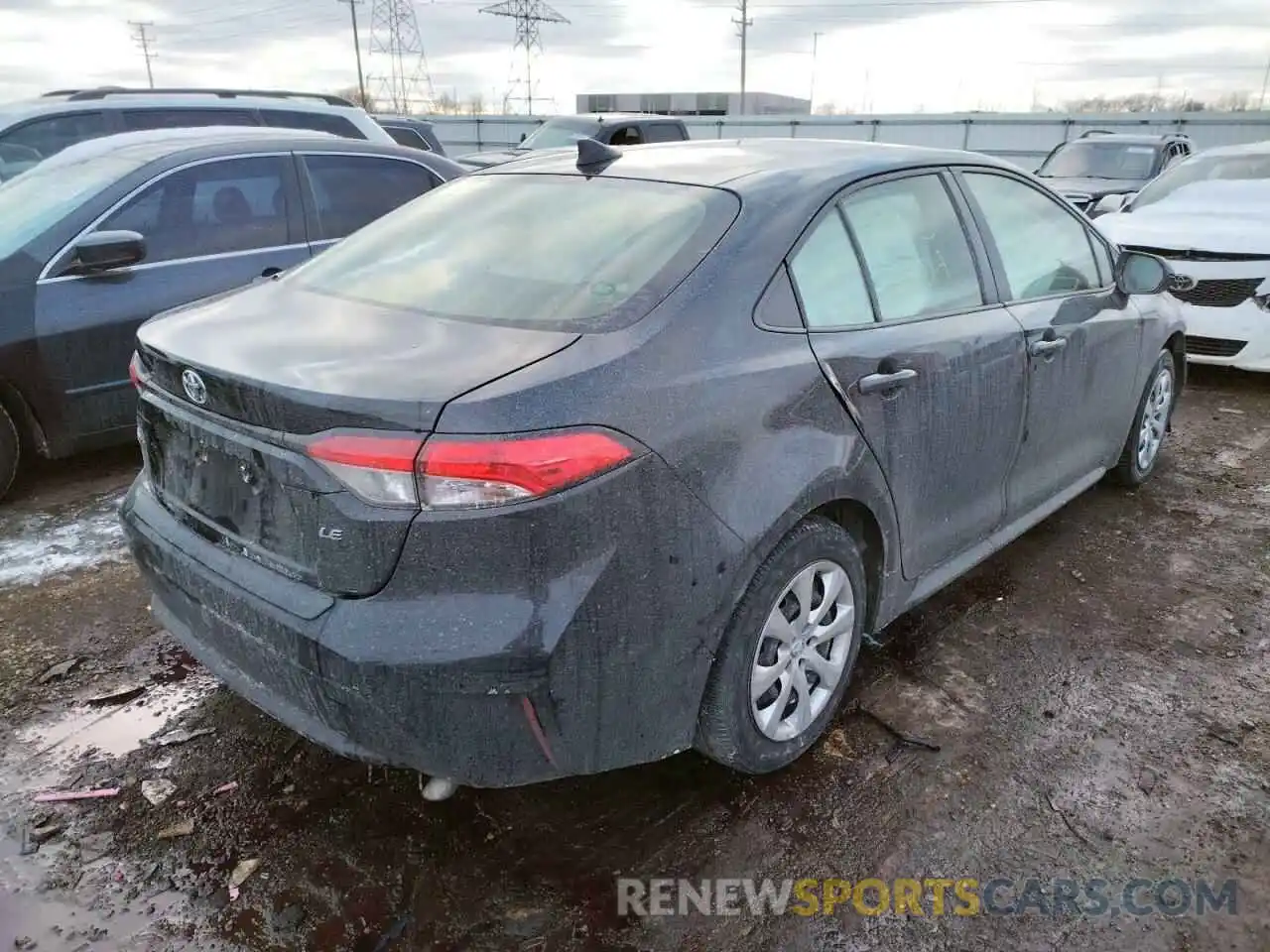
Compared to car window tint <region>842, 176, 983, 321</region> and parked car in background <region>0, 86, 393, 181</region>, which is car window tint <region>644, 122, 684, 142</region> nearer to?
parked car in background <region>0, 86, 393, 181</region>

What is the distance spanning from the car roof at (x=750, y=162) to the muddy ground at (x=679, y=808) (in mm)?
1642

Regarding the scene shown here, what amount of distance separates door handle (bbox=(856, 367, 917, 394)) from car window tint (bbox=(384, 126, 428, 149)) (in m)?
9.21

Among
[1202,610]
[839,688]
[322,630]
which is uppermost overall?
[322,630]

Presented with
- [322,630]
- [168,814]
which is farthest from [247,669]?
[168,814]

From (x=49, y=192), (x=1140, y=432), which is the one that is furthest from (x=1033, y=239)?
(x=49, y=192)

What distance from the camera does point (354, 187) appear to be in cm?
554

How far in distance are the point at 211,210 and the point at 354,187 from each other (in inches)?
36.3

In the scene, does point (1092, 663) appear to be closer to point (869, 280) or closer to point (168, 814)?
point (869, 280)

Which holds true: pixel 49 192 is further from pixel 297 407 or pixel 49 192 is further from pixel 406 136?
pixel 406 136

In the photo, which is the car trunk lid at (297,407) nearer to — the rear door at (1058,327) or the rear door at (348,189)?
the rear door at (1058,327)

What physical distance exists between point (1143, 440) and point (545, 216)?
3.43 metres

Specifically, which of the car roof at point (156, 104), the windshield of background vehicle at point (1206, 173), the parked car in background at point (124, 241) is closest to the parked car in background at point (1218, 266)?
the windshield of background vehicle at point (1206, 173)

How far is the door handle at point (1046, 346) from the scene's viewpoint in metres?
3.22

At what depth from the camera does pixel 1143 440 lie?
4605mm
